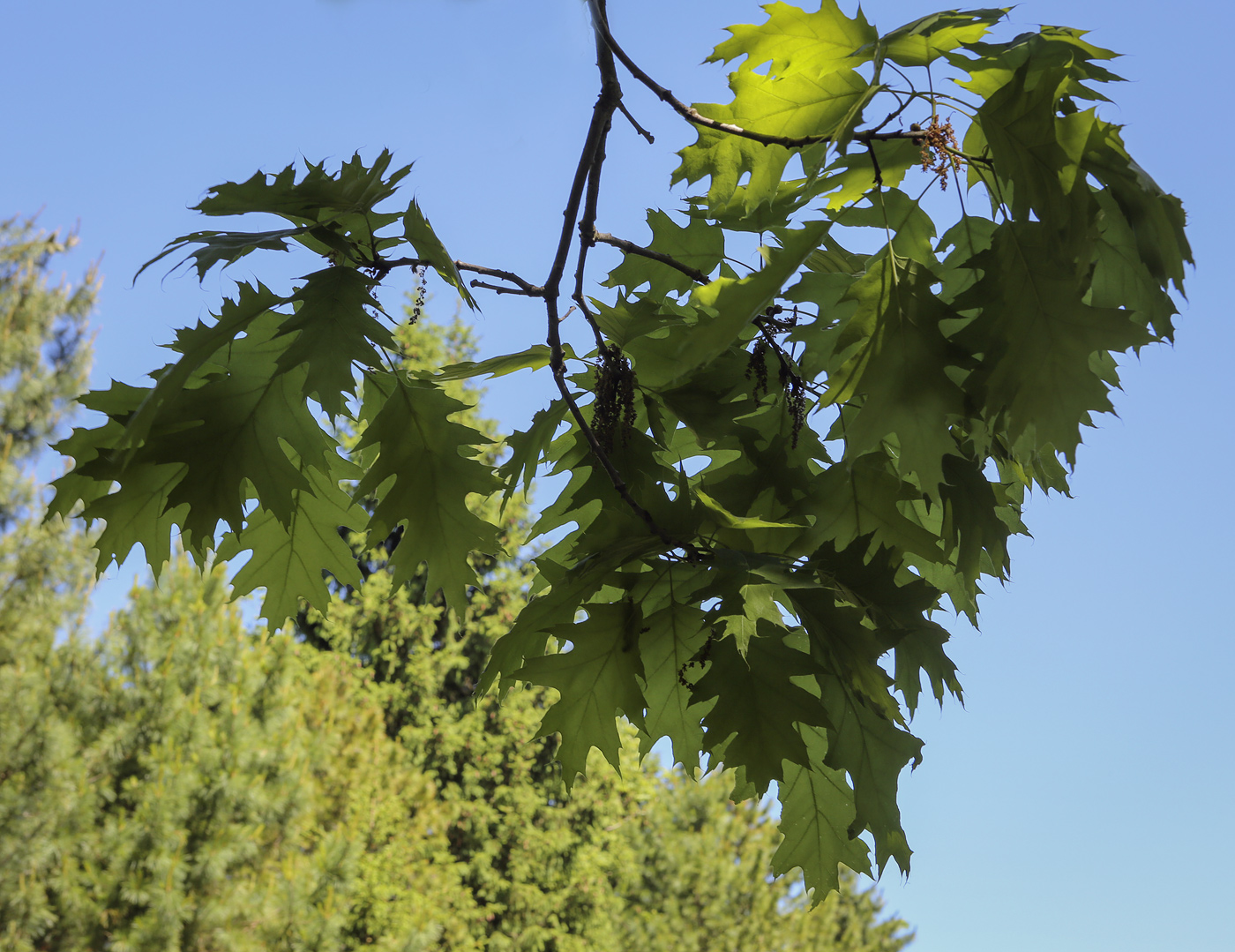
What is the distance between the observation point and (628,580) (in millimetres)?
1081

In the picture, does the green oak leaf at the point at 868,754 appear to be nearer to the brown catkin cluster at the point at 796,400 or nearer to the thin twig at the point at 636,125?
the brown catkin cluster at the point at 796,400

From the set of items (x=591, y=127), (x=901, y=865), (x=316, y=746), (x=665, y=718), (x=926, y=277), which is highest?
(x=316, y=746)

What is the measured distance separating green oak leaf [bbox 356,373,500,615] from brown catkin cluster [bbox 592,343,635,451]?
0.18 m

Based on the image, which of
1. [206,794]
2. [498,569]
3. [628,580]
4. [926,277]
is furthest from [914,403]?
[498,569]

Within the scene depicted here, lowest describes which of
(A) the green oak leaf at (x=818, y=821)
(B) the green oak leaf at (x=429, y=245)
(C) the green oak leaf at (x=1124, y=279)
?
(A) the green oak leaf at (x=818, y=821)

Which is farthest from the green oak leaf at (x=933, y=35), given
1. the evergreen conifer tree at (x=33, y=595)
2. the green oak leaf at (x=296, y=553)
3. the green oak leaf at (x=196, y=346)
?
the evergreen conifer tree at (x=33, y=595)

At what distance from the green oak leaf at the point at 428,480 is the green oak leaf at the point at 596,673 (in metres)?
0.26

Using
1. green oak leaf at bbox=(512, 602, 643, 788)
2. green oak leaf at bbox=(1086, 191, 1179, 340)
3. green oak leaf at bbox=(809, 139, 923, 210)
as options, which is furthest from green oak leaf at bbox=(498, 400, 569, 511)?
A: green oak leaf at bbox=(1086, 191, 1179, 340)

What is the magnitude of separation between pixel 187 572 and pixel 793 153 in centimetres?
848

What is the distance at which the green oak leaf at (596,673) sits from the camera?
1065 millimetres

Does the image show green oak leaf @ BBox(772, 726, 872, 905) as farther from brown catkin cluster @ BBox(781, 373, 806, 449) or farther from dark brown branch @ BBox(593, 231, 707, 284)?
dark brown branch @ BBox(593, 231, 707, 284)

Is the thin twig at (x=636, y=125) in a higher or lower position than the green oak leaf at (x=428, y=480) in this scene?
higher

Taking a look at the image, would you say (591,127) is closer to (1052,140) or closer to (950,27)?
(950,27)

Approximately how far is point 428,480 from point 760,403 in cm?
48
